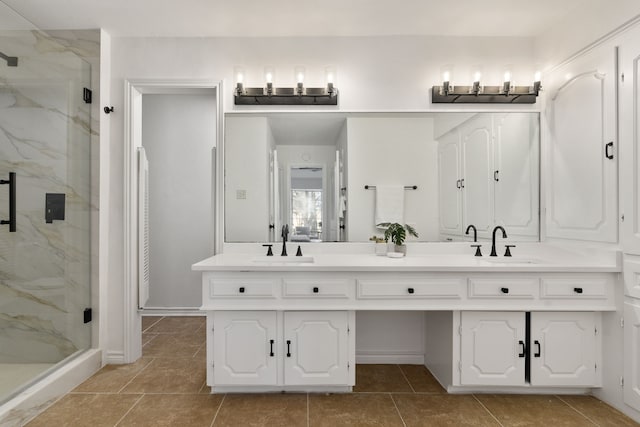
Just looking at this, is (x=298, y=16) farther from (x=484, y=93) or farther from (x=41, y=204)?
(x=41, y=204)

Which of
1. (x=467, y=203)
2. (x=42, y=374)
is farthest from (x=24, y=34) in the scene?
(x=467, y=203)

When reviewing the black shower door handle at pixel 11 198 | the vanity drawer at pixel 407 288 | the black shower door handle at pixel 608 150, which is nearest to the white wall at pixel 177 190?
the black shower door handle at pixel 11 198

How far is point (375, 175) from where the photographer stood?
262cm

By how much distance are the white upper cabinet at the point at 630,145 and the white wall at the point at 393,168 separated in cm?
106

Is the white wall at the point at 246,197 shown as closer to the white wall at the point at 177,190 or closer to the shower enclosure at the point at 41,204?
the shower enclosure at the point at 41,204

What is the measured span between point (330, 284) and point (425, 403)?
91 cm

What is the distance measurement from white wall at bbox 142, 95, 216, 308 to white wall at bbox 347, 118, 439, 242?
192cm

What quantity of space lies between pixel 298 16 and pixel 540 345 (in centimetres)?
259

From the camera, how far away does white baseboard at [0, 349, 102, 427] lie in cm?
181

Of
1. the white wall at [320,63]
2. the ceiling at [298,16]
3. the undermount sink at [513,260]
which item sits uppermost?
the ceiling at [298,16]

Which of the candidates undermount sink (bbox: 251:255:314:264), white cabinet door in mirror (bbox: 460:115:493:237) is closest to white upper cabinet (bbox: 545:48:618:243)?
white cabinet door in mirror (bbox: 460:115:493:237)

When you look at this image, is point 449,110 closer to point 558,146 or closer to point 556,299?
point 558,146

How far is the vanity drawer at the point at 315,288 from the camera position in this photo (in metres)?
2.05

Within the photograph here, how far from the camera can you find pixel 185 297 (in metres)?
3.84
